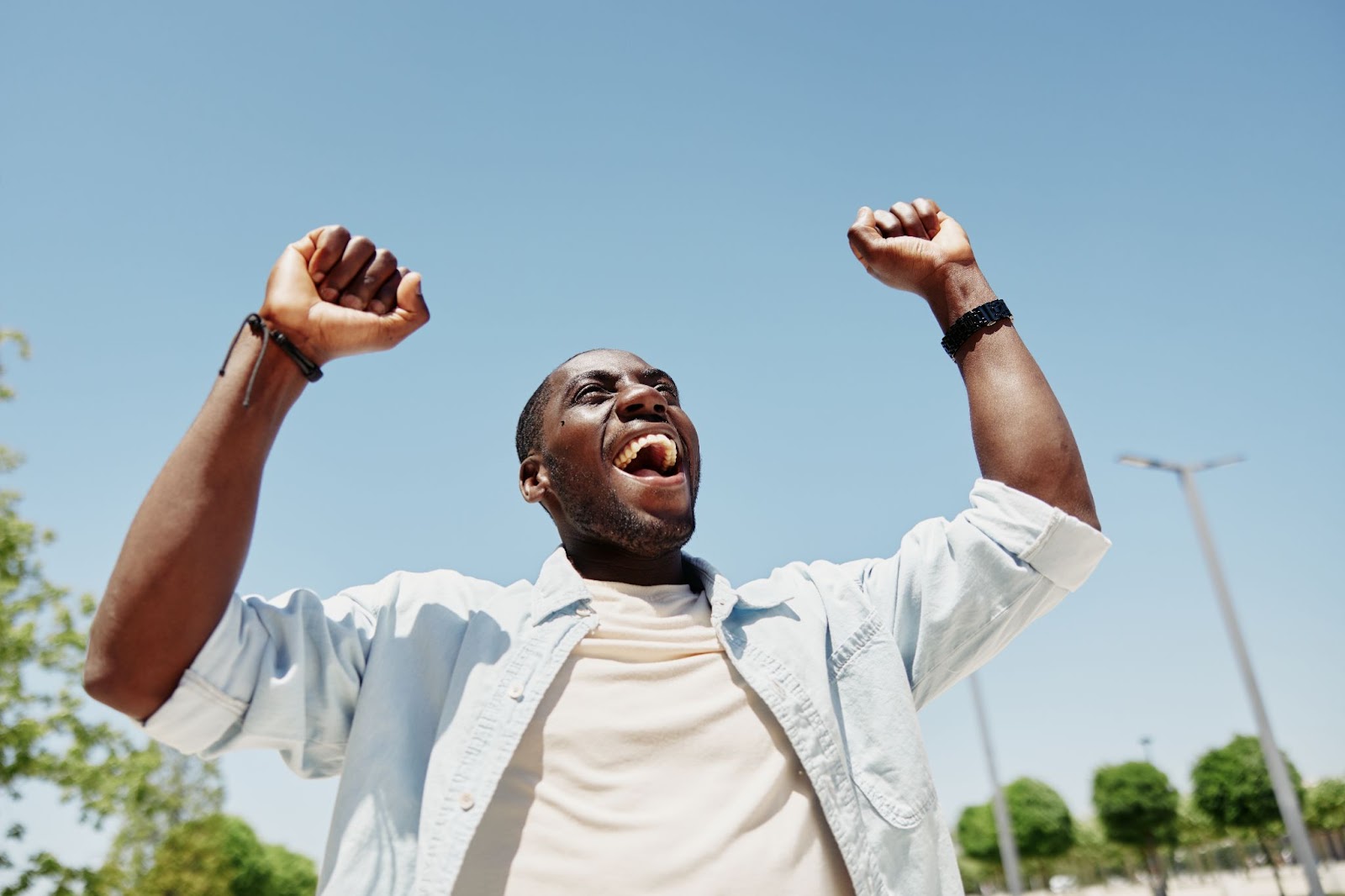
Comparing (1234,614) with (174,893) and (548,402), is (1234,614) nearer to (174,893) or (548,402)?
(548,402)

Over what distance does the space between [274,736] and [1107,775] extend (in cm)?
4881

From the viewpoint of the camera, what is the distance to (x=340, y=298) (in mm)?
2273

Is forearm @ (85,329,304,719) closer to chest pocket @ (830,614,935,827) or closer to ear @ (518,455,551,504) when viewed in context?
ear @ (518,455,551,504)

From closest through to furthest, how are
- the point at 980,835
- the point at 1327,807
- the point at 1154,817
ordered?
1. the point at 1154,817
2. the point at 1327,807
3. the point at 980,835

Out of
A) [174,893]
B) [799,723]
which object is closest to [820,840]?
[799,723]

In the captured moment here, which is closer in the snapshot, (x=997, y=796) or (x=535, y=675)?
(x=535, y=675)

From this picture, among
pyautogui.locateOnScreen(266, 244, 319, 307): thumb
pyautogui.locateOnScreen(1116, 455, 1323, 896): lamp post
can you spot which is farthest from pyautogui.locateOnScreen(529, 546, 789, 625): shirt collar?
pyautogui.locateOnScreen(1116, 455, 1323, 896): lamp post

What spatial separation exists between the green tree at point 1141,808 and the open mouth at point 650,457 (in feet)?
155

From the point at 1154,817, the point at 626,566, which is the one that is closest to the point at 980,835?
the point at 1154,817

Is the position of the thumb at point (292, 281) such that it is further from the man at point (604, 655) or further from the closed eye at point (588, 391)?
the closed eye at point (588, 391)

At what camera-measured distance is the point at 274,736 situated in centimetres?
218

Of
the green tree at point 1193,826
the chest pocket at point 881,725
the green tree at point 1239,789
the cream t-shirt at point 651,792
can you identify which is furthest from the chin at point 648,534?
the green tree at point 1193,826

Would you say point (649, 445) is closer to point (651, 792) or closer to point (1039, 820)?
point (651, 792)

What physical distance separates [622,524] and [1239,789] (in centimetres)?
4269
